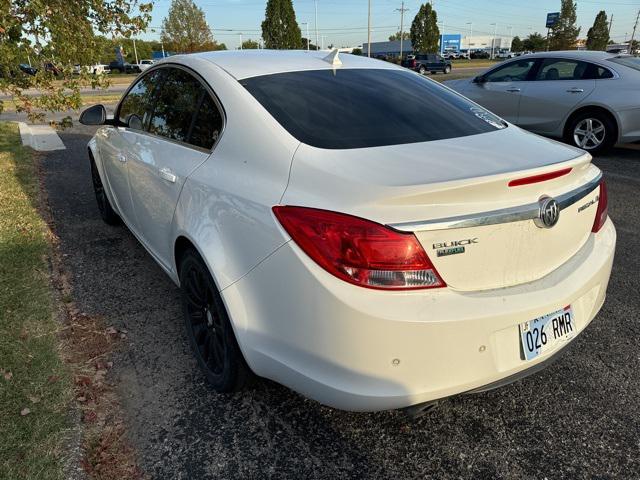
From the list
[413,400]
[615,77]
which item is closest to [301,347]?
[413,400]

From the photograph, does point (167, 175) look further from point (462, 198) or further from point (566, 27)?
point (566, 27)

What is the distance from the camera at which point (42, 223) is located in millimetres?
5008

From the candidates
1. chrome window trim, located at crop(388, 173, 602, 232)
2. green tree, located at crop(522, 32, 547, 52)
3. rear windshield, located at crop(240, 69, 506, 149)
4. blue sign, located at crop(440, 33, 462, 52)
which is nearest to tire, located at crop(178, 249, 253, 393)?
rear windshield, located at crop(240, 69, 506, 149)

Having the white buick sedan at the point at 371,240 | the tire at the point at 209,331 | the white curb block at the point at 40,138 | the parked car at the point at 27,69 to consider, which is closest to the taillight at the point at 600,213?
the white buick sedan at the point at 371,240

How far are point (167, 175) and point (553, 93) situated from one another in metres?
7.11

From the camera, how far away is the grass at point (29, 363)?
2.15m

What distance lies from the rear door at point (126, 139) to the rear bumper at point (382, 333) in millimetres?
2048

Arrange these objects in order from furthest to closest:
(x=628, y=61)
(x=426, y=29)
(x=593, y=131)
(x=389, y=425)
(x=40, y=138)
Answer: (x=426, y=29)
(x=40, y=138)
(x=628, y=61)
(x=593, y=131)
(x=389, y=425)

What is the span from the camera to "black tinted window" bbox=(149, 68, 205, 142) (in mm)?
2870

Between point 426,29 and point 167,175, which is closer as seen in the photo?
point 167,175

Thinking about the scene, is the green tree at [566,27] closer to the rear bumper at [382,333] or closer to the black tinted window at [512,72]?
the black tinted window at [512,72]

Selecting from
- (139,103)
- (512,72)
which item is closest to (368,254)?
(139,103)

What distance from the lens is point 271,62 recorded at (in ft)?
9.44

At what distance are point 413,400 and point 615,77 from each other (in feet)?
24.7
